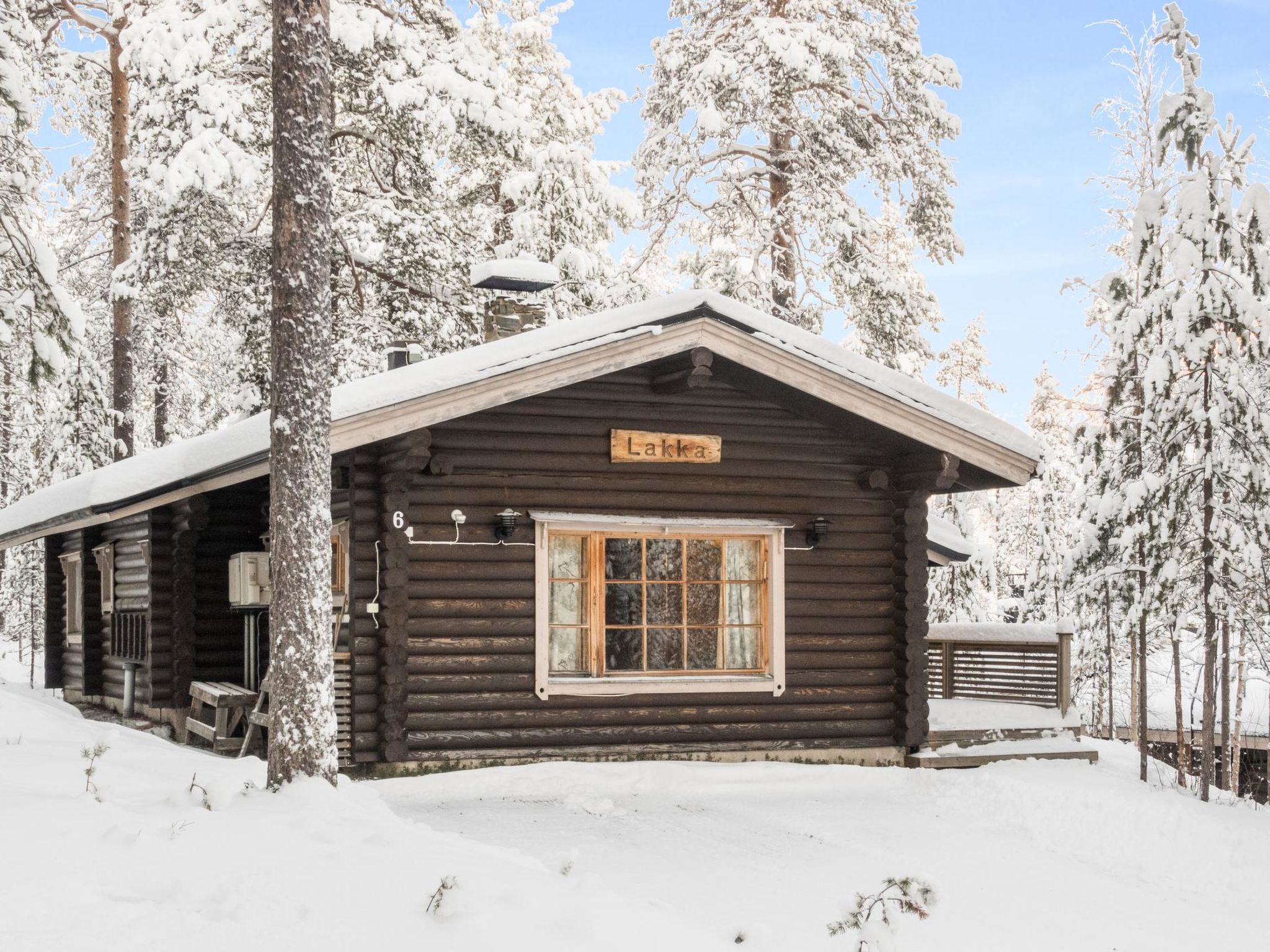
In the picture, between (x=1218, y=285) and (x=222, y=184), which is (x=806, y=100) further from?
(x=1218, y=285)

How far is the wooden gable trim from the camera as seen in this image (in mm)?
10227

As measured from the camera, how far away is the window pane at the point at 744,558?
12.2 m

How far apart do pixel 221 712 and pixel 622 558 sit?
13.2ft

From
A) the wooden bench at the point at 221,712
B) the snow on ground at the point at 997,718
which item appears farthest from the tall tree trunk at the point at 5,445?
the snow on ground at the point at 997,718

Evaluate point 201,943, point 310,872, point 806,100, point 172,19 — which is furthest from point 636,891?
point 806,100

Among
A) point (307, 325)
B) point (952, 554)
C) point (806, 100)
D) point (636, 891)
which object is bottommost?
point (636, 891)

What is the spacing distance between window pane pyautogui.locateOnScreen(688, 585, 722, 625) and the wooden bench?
4057mm

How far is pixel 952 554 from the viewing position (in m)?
16.6

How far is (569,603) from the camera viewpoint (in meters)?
11.6

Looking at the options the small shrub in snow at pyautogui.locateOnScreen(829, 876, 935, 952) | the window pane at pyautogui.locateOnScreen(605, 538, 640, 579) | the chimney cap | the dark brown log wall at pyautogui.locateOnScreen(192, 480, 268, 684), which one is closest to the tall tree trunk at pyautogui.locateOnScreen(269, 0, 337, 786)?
the small shrub in snow at pyautogui.locateOnScreen(829, 876, 935, 952)

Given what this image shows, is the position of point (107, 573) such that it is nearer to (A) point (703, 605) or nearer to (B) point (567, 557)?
(B) point (567, 557)

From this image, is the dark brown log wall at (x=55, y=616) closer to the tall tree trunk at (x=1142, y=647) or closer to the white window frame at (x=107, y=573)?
the white window frame at (x=107, y=573)

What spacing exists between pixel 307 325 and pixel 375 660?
410 centimetres

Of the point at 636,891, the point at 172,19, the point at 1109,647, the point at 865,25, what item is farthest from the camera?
the point at 865,25
